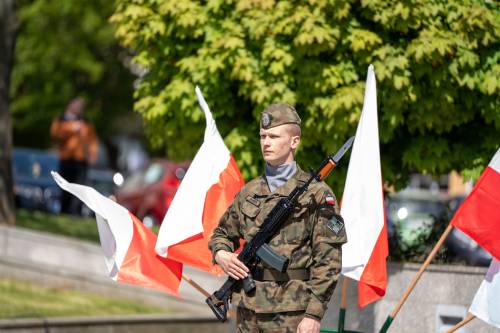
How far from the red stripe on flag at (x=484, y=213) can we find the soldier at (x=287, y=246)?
4.22 ft

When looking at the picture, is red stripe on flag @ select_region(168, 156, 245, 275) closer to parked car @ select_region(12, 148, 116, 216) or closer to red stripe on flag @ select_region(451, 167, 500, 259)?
red stripe on flag @ select_region(451, 167, 500, 259)

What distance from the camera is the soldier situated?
18.0 ft

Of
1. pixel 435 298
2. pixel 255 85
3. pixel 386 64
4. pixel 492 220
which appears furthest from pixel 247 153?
pixel 492 220

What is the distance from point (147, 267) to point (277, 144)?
161cm

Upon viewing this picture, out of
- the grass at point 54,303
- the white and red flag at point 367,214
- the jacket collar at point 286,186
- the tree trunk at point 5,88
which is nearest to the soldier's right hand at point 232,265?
the jacket collar at point 286,186

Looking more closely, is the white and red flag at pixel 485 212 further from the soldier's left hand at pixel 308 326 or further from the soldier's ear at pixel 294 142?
the soldier's left hand at pixel 308 326

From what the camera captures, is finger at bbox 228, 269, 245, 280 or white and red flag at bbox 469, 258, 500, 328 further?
white and red flag at bbox 469, 258, 500, 328

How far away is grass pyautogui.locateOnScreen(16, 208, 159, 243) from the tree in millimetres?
5068

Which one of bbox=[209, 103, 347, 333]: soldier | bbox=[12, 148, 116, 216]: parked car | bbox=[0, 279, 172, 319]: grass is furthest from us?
bbox=[12, 148, 116, 216]: parked car

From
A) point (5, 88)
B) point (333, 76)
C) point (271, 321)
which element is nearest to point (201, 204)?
point (271, 321)

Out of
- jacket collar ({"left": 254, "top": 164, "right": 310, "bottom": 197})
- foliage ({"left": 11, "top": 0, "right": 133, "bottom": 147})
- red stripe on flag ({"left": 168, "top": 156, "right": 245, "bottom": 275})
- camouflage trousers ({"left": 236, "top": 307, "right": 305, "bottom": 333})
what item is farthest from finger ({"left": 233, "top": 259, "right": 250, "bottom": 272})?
foliage ({"left": 11, "top": 0, "right": 133, "bottom": 147})

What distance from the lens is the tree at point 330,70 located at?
7.76 metres

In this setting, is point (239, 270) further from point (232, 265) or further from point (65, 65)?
point (65, 65)

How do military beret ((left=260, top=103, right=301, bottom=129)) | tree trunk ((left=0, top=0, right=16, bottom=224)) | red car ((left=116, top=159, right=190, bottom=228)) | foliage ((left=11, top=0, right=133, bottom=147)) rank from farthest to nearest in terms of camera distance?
foliage ((left=11, top=0, right=133, bottom=147)) → red car ((left=116, top=159, right=190, bottom=228)) → tree trunk ((left=0, top=0, right=16, bottom=224)) → military beret ((left=260, top=103, right=301, bottom=129))
